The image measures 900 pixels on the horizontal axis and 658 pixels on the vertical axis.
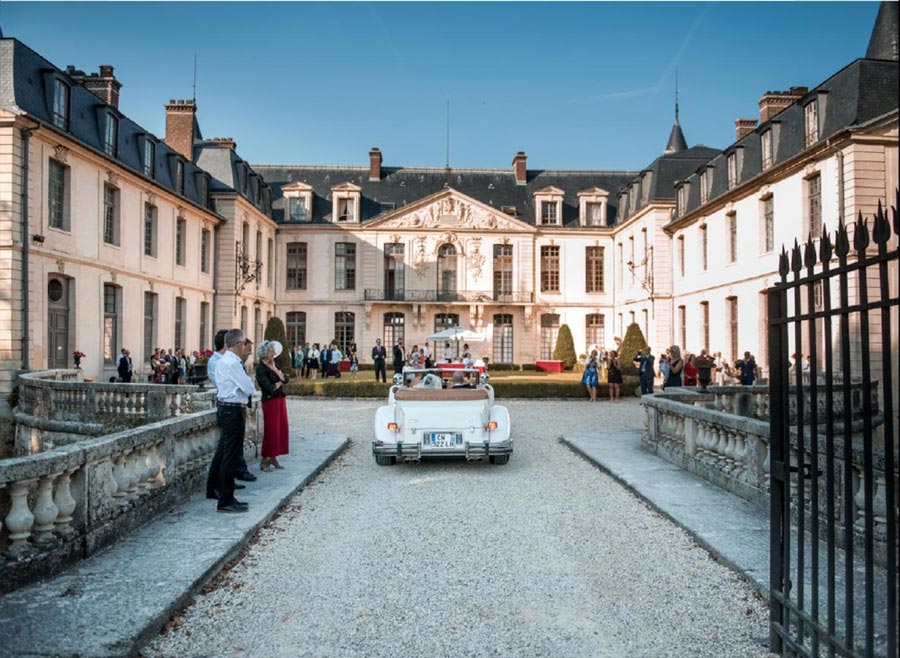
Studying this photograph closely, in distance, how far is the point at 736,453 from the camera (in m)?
6.66

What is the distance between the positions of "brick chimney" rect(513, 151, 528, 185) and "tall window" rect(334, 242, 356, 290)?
10696mm

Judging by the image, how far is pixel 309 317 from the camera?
36.8 metres

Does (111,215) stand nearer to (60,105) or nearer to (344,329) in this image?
(60,105)

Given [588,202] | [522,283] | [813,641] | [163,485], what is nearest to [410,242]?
[522,283]

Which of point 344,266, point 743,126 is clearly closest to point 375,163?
point 344,266

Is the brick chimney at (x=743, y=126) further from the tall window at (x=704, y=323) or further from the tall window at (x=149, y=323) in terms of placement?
the tall window at (x=149, y=323)

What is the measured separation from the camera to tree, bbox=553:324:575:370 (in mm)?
33875

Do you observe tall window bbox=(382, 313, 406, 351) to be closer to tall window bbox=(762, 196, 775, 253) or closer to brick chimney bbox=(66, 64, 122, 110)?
brick chimney bbox=(66, 64, 122, 110)

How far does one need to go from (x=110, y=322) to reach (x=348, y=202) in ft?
61.2

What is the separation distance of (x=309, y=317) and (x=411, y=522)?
31.8 m

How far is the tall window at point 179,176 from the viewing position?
24594mm

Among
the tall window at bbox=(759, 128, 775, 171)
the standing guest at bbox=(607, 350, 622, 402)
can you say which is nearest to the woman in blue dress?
the standing guest at bbox=(607, 350, 622, 402)

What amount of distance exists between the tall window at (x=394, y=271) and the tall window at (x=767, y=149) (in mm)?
20600

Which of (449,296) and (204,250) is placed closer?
(204,250)
